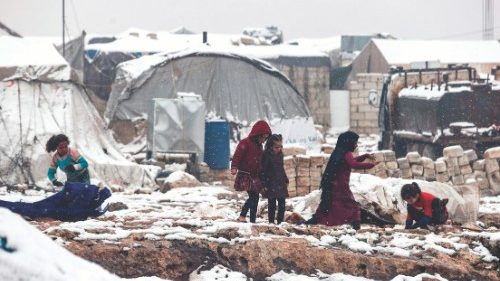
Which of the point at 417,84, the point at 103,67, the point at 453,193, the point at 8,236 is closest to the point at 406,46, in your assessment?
the point at 103,67

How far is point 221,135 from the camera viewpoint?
17781 millimetres

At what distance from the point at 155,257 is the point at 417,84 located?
13901 millimetres

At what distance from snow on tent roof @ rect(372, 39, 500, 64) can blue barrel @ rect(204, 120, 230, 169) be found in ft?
60.5

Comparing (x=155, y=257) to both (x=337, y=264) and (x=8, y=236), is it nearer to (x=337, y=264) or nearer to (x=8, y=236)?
(x=337, y=264)

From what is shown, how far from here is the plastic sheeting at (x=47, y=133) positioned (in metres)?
14.4

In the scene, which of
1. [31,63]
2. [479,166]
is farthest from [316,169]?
[31,63]

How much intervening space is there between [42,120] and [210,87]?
6414 millimetres

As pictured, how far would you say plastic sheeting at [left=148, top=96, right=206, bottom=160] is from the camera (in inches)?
685

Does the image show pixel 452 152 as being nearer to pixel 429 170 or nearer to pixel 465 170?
pixel 465 170

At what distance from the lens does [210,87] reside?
2097cm

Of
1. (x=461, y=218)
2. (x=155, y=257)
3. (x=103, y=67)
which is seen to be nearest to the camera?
(x=155, y=257)

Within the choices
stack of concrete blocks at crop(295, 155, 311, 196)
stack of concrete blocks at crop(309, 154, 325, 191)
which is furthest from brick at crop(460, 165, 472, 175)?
stack of concrete blocks at crop(295, 155, 311, 196)

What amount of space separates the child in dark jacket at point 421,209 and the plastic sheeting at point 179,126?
360 inches

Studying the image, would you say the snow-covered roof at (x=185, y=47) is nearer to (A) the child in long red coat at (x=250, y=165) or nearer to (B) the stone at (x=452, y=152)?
(B) the stone at (x=452, y=152)
